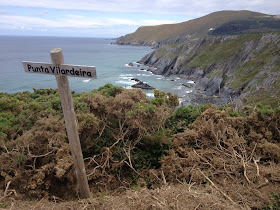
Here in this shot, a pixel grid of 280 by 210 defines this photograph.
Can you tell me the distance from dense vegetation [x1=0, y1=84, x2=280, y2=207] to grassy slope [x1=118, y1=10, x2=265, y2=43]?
148053 mm

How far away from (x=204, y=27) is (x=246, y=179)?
16600 centimetres

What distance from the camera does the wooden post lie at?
12.1ft

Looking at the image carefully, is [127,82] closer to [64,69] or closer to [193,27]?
[64,69]

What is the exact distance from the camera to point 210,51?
197ft

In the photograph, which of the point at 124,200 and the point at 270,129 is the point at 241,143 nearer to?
the point at 270,129

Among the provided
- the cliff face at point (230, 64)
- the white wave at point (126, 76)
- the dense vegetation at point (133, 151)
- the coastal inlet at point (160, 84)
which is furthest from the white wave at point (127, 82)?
the dense vegetation at point (133, 151)

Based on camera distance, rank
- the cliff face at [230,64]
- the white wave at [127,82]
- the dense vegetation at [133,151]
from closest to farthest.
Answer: the dense vegetation at [133,151], the cliff face at [230,64], the white wave at [127,82]

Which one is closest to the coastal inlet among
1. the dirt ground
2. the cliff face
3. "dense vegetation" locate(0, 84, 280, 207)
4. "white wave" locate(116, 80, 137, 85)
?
"white wave" locate(116, 80, 137, 85)

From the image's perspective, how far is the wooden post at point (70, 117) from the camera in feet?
12.1

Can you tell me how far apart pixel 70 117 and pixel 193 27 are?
174 m

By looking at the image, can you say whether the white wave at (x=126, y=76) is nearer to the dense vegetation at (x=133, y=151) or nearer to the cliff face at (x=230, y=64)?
the cliff face at (x=230, y=64)

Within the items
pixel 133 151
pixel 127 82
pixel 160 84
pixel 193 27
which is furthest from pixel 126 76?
pixel 193 27

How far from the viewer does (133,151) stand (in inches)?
298

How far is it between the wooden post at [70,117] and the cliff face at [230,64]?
24.4 meters
